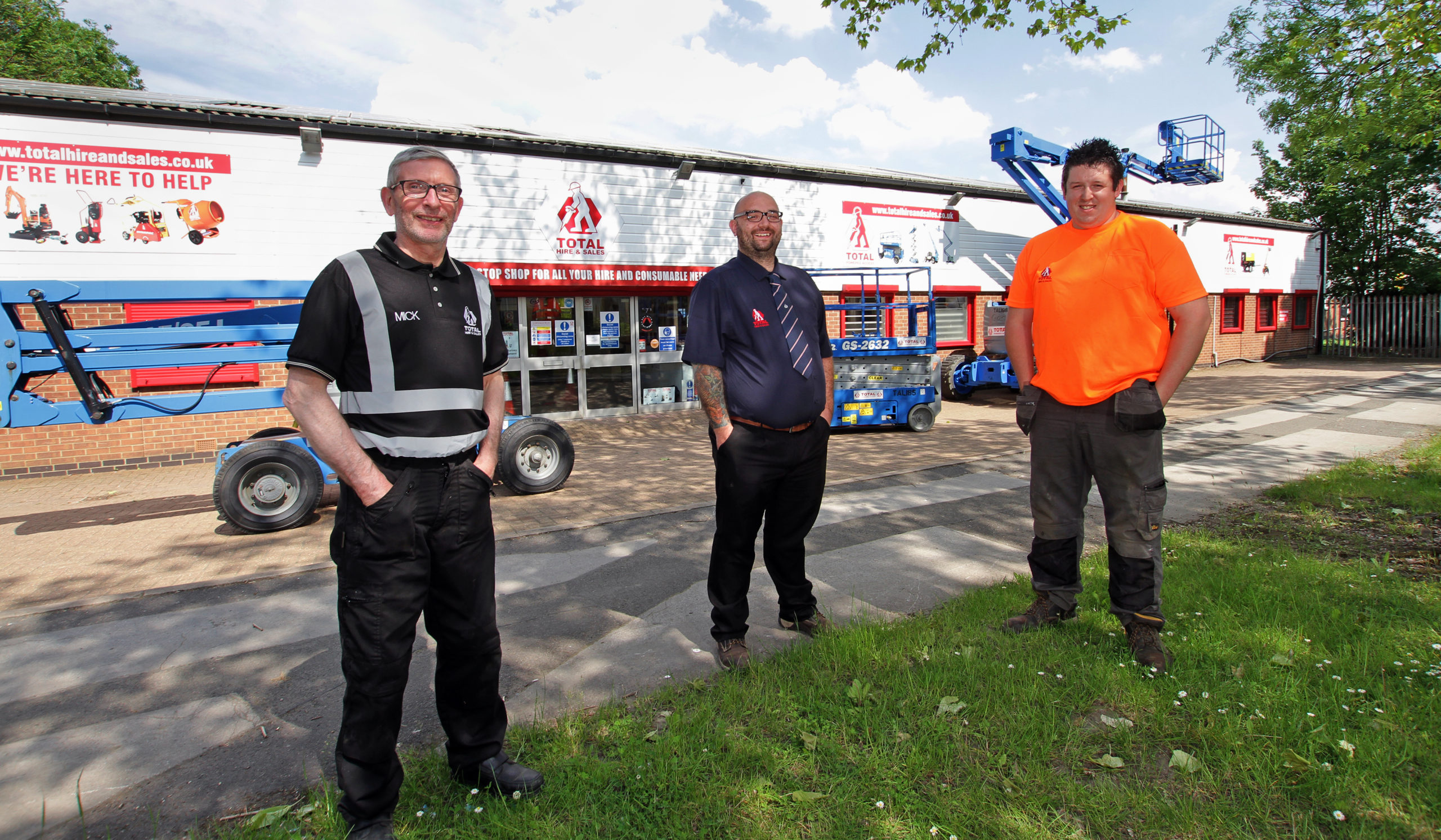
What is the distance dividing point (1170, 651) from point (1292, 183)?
38231 millimetres

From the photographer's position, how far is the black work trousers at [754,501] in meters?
3.36

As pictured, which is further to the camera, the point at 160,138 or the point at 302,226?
the point at 302,226

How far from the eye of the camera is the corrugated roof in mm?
9422

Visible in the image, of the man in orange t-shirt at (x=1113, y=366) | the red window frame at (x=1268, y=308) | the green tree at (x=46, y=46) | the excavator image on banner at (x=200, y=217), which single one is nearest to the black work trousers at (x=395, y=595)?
the man in orange t-shirt at (x=1113, y=366)

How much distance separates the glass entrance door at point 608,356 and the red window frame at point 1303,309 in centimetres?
2484

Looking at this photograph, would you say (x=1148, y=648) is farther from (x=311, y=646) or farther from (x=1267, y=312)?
(x=1267, y=312)

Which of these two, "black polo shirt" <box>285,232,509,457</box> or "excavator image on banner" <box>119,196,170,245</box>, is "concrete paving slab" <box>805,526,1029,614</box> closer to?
"black polo shirt" <box>285,232,509,457</box>

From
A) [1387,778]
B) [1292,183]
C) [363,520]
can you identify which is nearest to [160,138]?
[363,520]

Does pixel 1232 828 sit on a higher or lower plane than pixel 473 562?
lower

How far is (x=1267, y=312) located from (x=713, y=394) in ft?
95.0

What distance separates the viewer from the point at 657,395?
556 inches

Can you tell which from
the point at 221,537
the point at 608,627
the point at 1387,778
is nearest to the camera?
the point at 1387,778

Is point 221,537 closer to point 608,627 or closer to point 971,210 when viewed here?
point 608,627

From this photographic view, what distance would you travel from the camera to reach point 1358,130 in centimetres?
818
